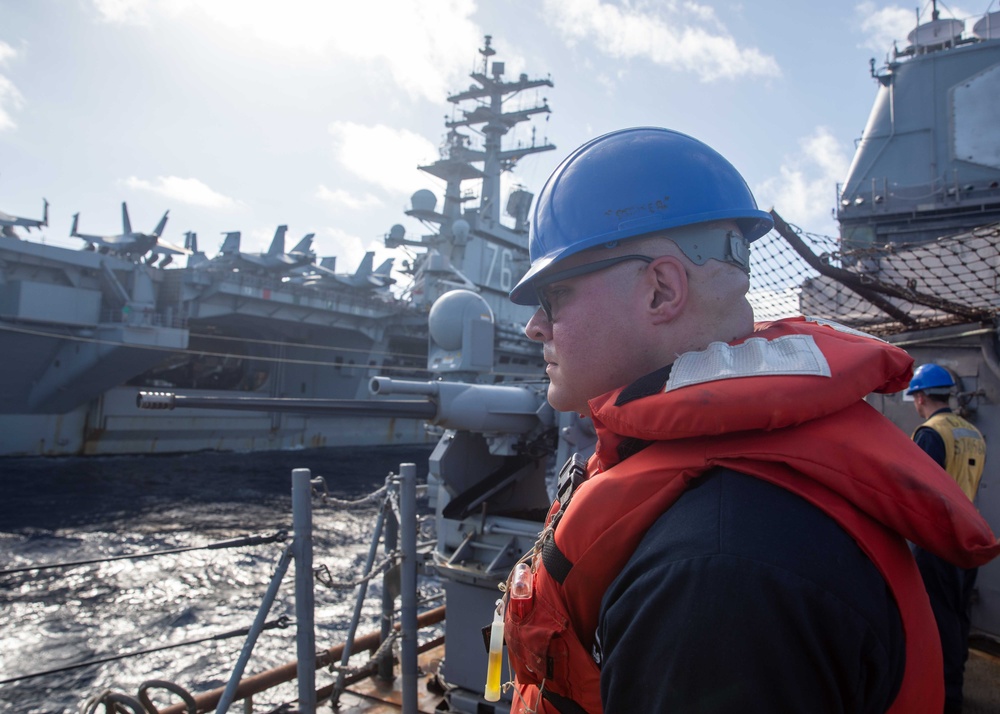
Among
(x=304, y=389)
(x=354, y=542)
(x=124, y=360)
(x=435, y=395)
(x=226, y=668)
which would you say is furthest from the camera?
(x=304, y=389)

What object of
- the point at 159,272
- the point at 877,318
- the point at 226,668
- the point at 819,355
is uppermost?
the point at 159,272

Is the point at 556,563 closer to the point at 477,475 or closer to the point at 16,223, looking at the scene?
the point at 477,475

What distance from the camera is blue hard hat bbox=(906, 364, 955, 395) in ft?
13.1

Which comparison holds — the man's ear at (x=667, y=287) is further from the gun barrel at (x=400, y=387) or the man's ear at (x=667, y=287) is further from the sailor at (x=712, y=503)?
the gun barrel at (x=400, y=387)

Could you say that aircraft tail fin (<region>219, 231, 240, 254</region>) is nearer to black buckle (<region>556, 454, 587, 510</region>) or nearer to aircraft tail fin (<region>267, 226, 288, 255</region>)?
aircraft tail fin (<region>267, 226, 288, 255</region>)

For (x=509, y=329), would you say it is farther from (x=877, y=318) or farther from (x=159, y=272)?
(x=877, y=318)

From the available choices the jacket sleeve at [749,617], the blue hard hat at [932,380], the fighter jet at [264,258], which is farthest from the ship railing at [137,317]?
the jacket sleeve at [749,617]

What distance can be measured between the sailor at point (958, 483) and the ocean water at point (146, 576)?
4.59 meters

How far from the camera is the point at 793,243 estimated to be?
4.01m

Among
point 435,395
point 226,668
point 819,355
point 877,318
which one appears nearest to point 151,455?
point 226,668

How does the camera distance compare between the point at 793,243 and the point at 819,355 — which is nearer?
the point at 819,355

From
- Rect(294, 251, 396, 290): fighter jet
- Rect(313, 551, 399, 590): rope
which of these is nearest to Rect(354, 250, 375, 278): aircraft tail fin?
Rect(294, 251, 396, 290): fighter jet

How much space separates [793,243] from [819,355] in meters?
3.51

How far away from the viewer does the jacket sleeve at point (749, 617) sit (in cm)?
68
